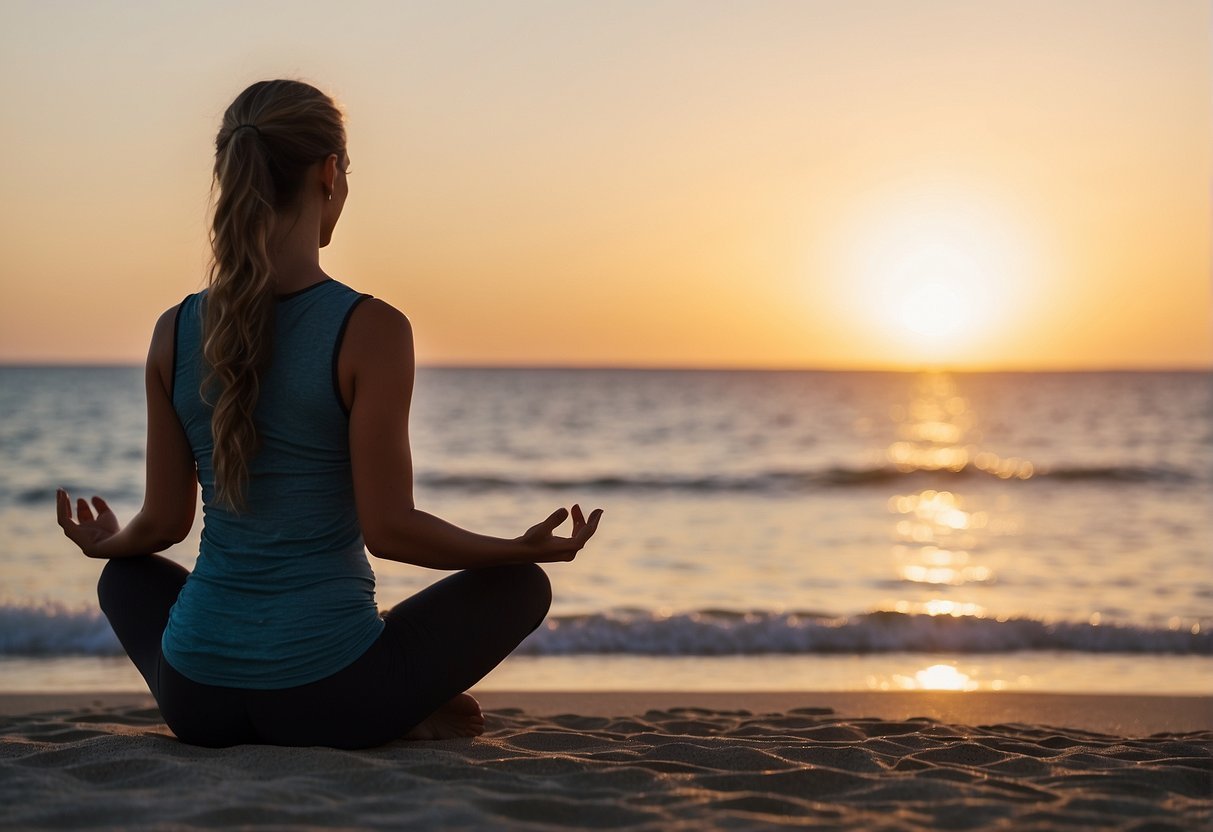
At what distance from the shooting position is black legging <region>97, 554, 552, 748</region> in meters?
2.79

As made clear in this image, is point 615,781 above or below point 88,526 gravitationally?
below

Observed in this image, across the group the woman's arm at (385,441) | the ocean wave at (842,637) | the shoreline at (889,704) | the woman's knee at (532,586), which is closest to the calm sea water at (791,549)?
the ocean wave at (842,637)

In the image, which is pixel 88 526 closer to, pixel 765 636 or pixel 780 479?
pixel 765 636

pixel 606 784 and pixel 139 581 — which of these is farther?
pixel 139 581

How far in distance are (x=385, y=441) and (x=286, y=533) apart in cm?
33

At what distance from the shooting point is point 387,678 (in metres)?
2.81

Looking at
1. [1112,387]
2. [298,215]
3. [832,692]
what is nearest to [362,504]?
[298,215]

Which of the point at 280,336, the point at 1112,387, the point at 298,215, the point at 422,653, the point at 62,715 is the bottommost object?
the point at 62,715

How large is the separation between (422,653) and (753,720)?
162cm

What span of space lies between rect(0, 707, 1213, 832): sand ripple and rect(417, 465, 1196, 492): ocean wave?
1483cm

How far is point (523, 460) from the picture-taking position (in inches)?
882

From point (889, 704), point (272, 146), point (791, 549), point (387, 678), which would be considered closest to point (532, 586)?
point (387, 678)

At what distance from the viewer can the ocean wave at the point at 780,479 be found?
18500 millimetres

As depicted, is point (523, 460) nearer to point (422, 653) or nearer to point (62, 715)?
point (62, 715)
